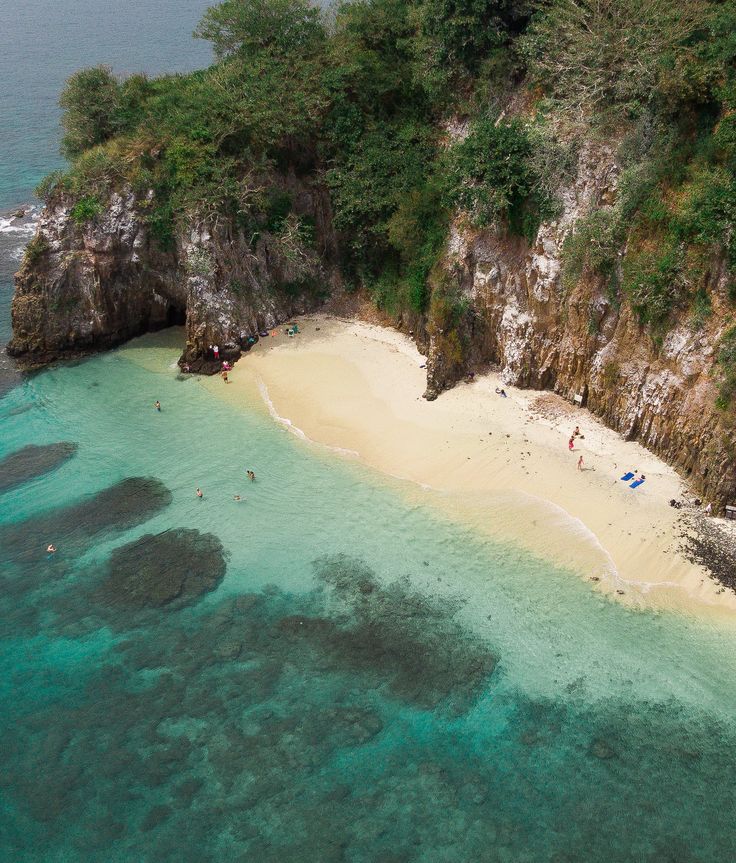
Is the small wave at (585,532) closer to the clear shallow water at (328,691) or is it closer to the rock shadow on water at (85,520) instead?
the clear shallow water at (328,691)

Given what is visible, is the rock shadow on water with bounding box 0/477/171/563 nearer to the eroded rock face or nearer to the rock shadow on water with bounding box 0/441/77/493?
the rock shadow on water with bounding box 0/441/77/493

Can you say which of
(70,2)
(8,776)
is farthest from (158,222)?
(70,2)

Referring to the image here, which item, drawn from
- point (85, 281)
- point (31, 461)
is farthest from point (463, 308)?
point (31, 461)

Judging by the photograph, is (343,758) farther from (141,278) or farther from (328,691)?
(141,278)

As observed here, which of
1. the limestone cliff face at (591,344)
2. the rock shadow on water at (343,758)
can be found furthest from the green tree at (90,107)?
the rock shadow on water at (343,758)

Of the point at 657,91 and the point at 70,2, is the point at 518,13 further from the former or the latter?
the point at 70,2
